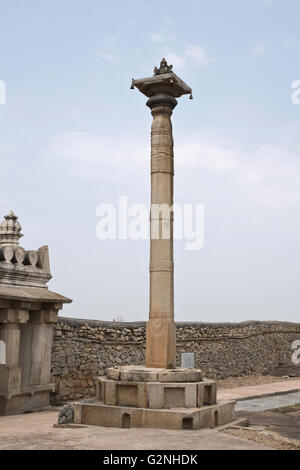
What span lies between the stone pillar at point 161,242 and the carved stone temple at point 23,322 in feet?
8.77

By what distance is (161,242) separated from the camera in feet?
29.1

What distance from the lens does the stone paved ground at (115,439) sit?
610cm

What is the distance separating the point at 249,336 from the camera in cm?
2083

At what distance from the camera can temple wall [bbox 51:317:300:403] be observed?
1166cm

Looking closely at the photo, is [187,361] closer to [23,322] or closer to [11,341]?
[23,322]

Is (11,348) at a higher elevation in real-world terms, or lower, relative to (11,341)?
lower

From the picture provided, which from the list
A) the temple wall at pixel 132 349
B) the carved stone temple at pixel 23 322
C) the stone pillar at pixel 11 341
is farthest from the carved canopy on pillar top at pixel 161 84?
the temple wall at pixel 132 349

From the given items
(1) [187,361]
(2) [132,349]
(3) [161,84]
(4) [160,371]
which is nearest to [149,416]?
(4) [160,371]

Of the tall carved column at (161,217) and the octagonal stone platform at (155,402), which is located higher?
the tall carved column at (161,217)

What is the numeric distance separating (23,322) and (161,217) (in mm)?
3457

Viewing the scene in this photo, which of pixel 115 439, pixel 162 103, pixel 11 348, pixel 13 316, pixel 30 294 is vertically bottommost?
pixel 115 439

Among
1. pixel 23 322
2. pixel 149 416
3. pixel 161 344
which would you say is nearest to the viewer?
pixel 149 416

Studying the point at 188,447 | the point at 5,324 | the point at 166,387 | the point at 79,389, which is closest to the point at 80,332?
the point at 79,389

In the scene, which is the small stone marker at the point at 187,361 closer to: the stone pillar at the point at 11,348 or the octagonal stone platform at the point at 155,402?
the stone pillar at the point at 11,348
